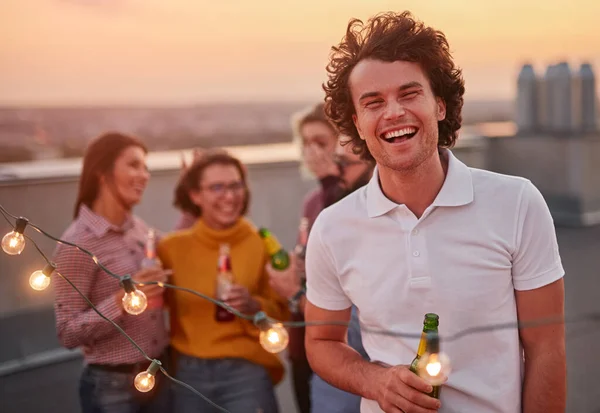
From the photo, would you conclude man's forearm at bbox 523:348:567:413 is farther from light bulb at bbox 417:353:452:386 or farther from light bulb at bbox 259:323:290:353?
light bulb at bbox 259:323:290:353

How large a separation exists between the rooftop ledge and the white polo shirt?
1383mm

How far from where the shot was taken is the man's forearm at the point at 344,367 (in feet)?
4.54

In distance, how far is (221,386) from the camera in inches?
89.9

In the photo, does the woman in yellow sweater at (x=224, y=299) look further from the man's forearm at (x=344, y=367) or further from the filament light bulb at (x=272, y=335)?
the filament light bulb at (x=272, y=335)

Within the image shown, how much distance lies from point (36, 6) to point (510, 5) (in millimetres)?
3556

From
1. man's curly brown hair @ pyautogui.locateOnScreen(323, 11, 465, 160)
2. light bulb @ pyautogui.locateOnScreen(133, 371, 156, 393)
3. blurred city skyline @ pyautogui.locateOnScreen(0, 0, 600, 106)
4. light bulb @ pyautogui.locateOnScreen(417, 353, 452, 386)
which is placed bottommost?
light bulb @ pyautogui.locateOnScreen(133, 371, 156, 393)

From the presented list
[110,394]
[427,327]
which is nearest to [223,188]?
[110,394]

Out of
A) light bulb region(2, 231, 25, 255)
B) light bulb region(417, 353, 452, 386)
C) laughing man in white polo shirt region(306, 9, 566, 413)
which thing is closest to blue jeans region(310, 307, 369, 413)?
laughing man in white polo shirt region(306, 9, 566, 413)

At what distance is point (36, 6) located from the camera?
16.6 ft

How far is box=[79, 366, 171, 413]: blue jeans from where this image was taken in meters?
2.20

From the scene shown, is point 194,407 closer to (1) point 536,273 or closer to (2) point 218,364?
(2) point 218,364

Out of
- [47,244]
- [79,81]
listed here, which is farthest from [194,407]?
[79,81]

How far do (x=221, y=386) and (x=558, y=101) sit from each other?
6922 mm

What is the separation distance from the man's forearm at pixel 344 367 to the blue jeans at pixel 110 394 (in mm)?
896
